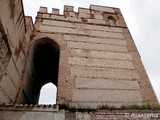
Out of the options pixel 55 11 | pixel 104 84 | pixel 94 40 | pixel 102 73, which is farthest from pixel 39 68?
pixel 104 84

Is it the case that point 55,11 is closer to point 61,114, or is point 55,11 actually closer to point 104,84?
point 104,84

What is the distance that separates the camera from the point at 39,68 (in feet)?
35.5

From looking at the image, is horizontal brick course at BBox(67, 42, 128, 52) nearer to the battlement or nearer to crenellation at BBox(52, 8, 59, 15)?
the battlement

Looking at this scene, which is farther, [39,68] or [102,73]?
[39,68]

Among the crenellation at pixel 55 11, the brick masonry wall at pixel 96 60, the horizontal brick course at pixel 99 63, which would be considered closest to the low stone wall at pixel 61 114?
the brick masonry wall at pixel 96 60

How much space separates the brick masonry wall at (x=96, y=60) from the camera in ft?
22.7

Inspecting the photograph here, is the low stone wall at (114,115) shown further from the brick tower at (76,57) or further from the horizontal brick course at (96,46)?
the horizontal brick course at (96,46)

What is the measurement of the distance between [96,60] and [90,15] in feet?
12.2

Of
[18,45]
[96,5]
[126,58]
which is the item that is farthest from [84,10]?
[18,45]

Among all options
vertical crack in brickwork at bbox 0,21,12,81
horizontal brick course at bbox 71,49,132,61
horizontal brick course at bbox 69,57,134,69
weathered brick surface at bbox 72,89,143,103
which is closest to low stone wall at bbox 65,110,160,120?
weathered brick surface at bbox 72,89,143,103

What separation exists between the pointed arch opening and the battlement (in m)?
1.78

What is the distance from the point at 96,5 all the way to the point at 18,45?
618 centimetres

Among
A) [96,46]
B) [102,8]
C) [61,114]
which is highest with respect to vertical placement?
[102,8]

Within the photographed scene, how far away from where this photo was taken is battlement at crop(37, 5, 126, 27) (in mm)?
10317
